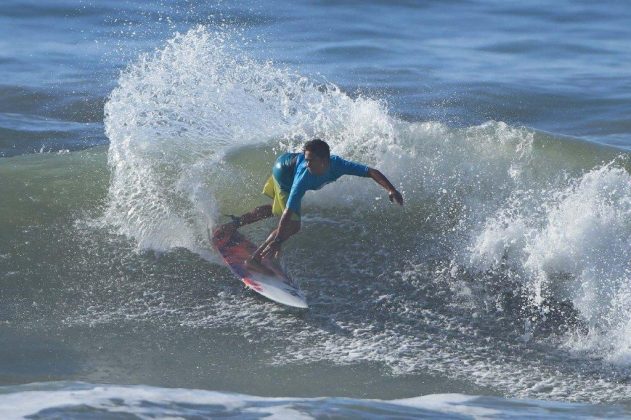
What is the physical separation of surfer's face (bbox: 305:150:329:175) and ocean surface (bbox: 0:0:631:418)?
1033 mm

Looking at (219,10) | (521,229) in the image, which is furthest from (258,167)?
(219,10)

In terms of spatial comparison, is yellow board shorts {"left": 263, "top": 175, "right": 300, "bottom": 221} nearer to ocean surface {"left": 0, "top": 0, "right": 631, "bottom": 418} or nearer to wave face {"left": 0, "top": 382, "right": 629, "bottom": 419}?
ocean surface {"left": 0, "top": 0, "right": 631, "bottom": 418}

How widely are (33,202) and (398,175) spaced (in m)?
3.55

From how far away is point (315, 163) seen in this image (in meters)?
7.66

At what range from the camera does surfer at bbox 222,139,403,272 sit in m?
7.67

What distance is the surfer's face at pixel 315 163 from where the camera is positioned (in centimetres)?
763

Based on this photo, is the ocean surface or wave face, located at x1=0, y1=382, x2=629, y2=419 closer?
wave face, located at x1=0, y1=382, x2=629, y2=419

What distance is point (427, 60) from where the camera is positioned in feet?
60.3

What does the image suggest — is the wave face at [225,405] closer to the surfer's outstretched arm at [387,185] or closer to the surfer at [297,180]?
the surfer's outstretched arm at [387,185]

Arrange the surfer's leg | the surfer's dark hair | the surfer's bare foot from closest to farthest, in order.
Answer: the surfer's dark hair < the surfer's leg < the surfer's bare foot

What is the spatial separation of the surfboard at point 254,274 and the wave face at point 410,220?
0.19 m

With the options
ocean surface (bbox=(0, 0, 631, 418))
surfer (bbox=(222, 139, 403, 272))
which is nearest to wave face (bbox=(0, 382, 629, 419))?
ocean surface (bbox=(0, 0, 631, 418))

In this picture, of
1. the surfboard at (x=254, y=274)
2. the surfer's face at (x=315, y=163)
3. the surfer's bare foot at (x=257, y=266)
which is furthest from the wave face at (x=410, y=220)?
the surfer's face at (x=315, y=163)

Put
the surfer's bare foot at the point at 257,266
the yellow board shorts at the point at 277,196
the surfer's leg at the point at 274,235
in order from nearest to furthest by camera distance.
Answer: the surfer's leg at the point at 274,235 < the surfer's bare foot at the point at 257,266 < the yellow board shorts at the point at 277,196
